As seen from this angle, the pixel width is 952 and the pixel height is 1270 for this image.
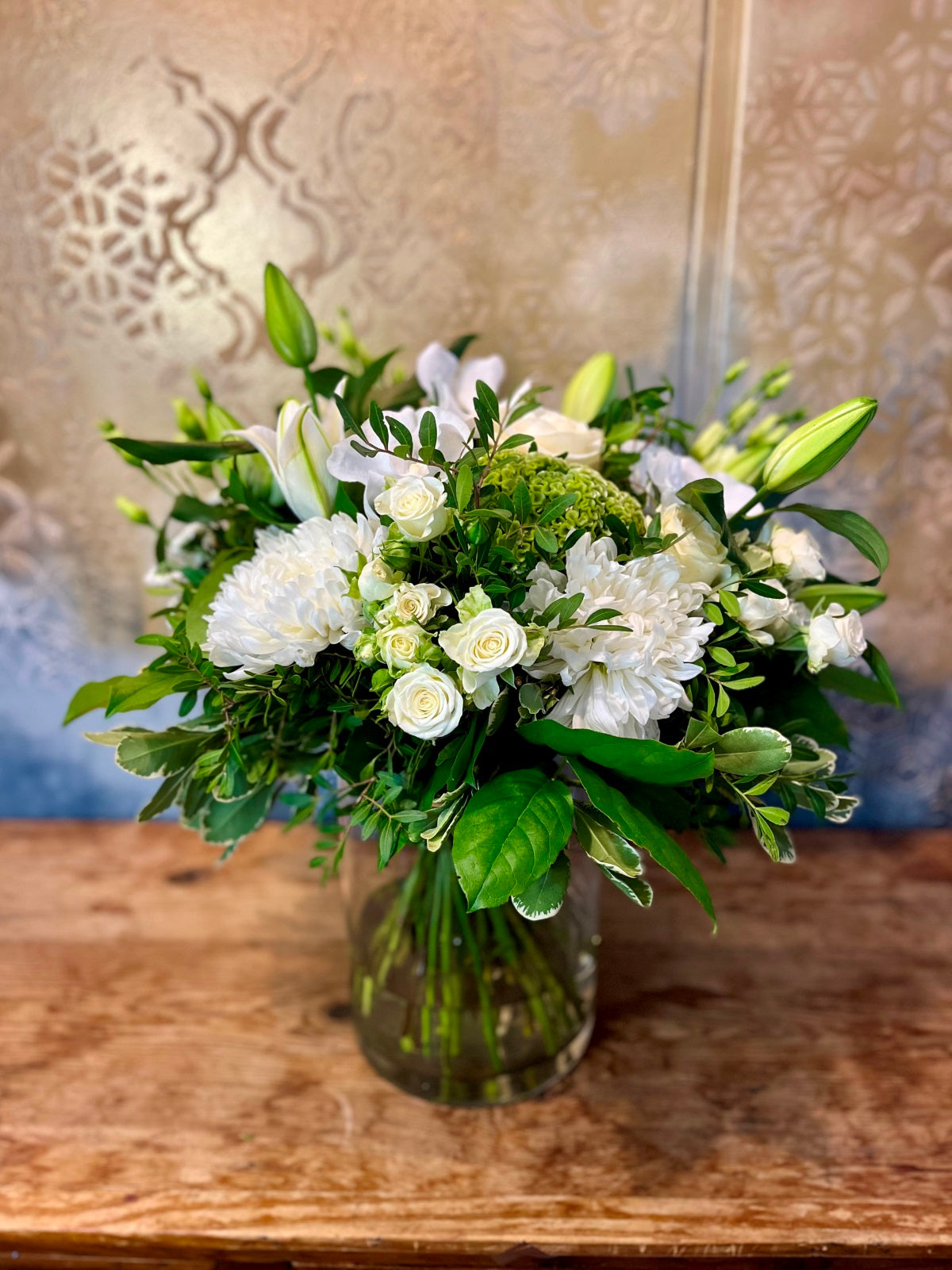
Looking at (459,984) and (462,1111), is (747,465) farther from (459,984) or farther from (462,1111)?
(462,1111)

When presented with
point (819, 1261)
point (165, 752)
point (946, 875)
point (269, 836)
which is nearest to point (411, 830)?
point (165, 752)

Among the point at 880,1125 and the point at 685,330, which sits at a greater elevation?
the point at 685,330

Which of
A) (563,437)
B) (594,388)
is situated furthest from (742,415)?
(563,437)

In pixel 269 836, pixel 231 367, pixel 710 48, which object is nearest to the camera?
pixel 710 48

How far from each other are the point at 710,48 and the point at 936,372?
44 cm

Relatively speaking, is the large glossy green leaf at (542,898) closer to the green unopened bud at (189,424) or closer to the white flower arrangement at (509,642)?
the white flower arrangement at (509,642)

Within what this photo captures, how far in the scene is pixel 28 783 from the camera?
4.03 feet

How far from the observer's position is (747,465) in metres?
0.74

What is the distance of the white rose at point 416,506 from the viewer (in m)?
0.51

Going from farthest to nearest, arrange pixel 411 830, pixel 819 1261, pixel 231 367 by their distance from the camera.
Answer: pixel 231 367 → pixel 819 1261 → pixel 411 830

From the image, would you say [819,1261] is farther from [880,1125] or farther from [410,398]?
[410,398]

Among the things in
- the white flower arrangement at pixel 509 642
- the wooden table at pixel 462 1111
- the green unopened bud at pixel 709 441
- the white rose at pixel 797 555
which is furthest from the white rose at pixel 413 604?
the wooden table at pixel 462 1111

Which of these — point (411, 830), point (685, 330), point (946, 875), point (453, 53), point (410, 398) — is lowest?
point (946, 875)

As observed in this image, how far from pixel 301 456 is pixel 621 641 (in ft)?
0.83
